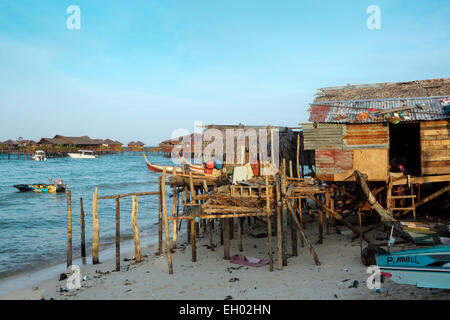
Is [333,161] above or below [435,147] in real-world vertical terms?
below

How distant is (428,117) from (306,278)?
8.07 metres

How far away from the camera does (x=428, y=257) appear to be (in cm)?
718

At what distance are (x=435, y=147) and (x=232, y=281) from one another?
370 inches

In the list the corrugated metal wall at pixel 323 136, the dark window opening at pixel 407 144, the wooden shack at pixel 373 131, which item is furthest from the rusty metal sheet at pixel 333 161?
the dark window opening at pixel 407 144

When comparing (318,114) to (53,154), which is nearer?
(318,114)

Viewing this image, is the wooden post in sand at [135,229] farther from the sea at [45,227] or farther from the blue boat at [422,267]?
the blue boat at [422,267]

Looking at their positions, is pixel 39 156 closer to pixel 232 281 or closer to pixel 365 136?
pixel 365 136

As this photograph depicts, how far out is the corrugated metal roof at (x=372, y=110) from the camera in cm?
1330

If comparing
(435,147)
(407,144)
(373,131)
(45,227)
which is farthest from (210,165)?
(45,227)

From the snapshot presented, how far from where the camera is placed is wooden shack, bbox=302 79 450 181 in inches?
522

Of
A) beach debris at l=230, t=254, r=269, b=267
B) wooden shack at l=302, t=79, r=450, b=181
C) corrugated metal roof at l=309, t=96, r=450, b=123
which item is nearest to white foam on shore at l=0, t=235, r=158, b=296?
beach debris at l=230, t=254, r=269, b=267

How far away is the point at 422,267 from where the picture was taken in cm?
725

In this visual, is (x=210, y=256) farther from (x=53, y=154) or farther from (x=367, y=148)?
(x=53, y=154)
